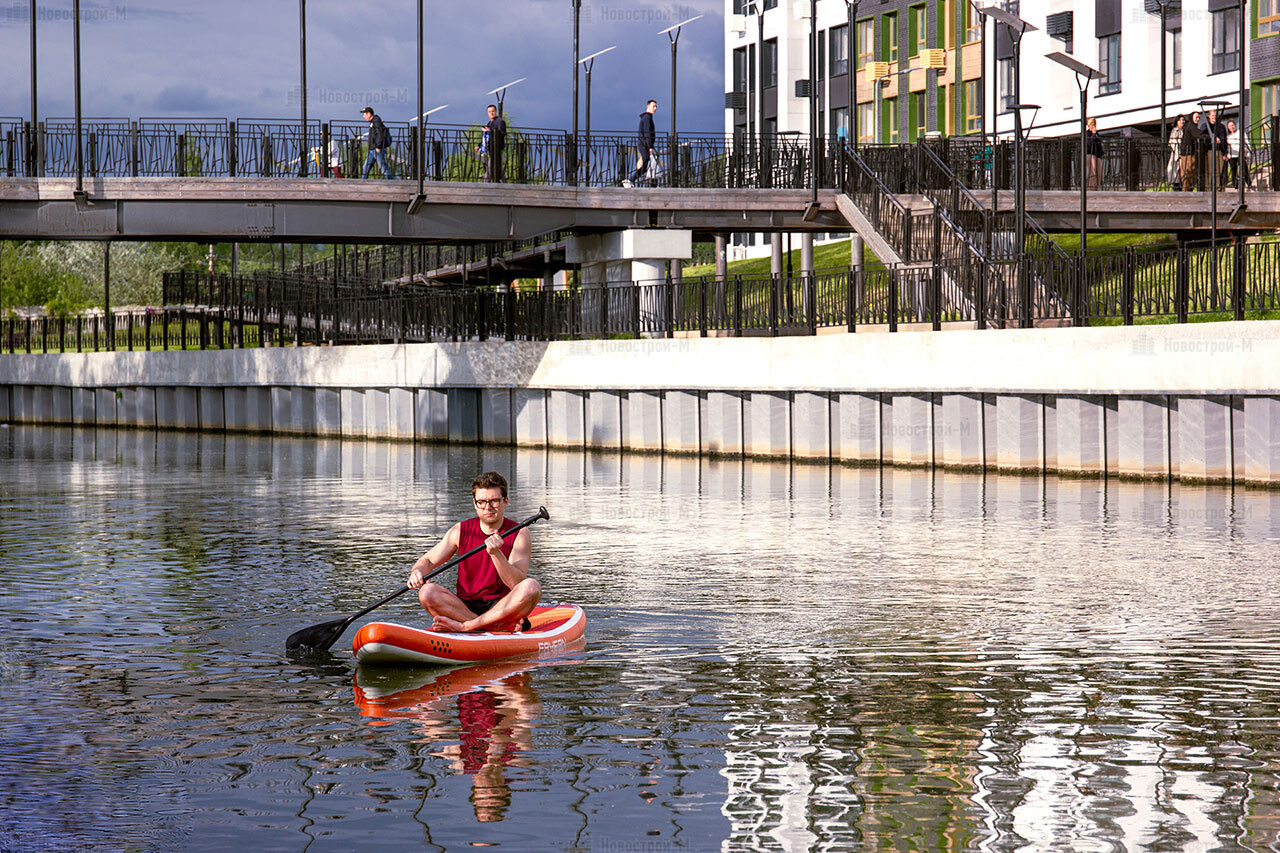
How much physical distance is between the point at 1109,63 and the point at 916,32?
11.3 m

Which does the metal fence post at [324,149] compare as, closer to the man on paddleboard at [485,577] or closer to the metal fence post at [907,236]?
the metal fence post at [907,236]

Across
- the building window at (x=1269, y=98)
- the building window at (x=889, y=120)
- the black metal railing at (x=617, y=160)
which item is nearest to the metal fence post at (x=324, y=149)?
the black metal railing at (x=617, y=160)

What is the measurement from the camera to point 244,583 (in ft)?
52.1

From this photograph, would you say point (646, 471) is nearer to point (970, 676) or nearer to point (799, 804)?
point (970, 676)

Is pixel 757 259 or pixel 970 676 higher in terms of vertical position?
pixel 757 259

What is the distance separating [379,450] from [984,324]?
1572 cm

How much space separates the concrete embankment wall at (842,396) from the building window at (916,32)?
3277 centimetres

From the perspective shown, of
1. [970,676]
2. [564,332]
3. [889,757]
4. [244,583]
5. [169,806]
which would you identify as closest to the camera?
[169,806]

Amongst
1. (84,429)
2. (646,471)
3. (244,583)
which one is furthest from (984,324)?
(84,429)

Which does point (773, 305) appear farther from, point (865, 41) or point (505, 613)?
point (865, 41)

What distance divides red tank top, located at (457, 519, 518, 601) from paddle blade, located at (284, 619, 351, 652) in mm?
857

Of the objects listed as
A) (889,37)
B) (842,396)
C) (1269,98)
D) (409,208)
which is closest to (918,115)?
(889,37)

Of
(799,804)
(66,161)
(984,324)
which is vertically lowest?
(799,804)

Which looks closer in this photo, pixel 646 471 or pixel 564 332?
pixel 646 471
